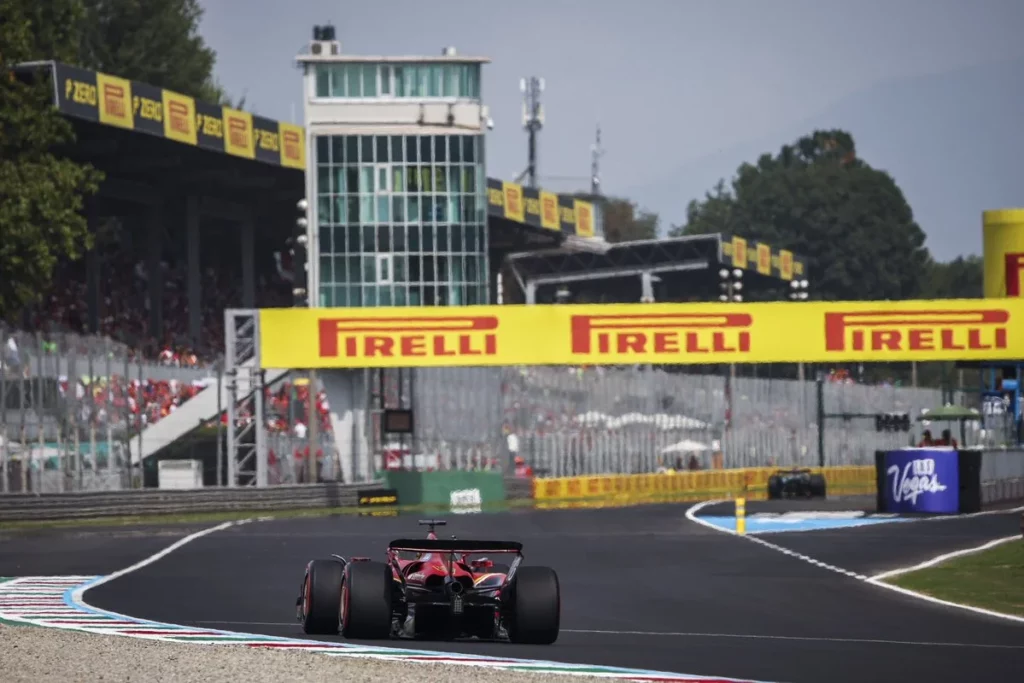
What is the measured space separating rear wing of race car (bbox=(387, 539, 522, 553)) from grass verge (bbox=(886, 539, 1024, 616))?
21.8ft

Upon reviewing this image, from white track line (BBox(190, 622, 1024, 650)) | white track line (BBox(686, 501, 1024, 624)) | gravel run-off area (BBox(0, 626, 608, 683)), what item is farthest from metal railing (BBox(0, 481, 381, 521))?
gravel run-off area (BBox(0, 626, 608, 683))

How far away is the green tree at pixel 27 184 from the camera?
1842 inches

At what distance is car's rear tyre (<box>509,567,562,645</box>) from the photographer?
14773 mm

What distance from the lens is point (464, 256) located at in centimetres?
6606

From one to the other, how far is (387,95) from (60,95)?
13377 millimetres

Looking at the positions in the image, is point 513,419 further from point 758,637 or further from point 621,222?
point 621,222

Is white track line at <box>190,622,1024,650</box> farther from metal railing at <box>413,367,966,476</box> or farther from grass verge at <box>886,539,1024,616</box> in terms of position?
metal railing at <box>413,367,966,476</box>

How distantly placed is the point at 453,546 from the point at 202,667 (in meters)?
2.44

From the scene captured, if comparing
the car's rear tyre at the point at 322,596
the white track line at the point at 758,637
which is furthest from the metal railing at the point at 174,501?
the car's rear tyre at the point at 322,596

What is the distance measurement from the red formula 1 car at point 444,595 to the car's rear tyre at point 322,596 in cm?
1

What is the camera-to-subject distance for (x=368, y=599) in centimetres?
1466

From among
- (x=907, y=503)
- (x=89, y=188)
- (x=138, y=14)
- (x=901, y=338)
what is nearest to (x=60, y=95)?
(x=89, y=188)

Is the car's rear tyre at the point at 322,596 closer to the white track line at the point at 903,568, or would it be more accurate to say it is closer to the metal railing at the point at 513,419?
the white track line at the point at 903,568

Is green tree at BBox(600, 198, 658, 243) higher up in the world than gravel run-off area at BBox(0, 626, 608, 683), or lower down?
higher up
